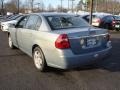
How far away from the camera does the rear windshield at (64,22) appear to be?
6.19 m

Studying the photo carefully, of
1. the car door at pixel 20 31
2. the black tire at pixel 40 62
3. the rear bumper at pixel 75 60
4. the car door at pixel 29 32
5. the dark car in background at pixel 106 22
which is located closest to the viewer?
the rear bumper at pixel 75 60

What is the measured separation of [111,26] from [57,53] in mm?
16021

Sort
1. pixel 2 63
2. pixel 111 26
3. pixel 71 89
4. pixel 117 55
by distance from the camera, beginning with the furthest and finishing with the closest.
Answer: pixel 111 26 < pixel 117 55 < pixel 2 63 < pixel 71 89

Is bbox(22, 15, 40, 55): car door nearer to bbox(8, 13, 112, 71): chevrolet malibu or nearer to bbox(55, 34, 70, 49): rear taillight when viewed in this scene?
bbox(8, 13, 112, 71): chevrolet malibu

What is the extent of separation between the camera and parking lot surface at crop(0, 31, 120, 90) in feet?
17.0

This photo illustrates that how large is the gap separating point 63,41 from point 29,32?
5.72ft

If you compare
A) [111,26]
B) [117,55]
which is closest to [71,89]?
[117,55]

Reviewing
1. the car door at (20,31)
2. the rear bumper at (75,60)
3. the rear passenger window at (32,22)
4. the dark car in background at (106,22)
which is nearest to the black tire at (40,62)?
the rear bumper at (75,60)

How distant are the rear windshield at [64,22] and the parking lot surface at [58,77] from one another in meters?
1.19

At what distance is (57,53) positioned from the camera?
5.45 meters

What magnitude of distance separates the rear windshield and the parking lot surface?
1193mm

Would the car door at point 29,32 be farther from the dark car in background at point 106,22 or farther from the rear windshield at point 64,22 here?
the dark car in background at point 106,22

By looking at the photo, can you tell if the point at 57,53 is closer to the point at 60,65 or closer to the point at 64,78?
the point at 60,65

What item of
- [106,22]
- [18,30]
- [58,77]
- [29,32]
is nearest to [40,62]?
[58,77]
